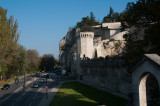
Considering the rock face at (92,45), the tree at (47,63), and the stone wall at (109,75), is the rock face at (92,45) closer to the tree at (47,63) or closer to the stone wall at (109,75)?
the stone wall at (109,75)

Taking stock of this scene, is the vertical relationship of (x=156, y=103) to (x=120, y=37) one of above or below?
below

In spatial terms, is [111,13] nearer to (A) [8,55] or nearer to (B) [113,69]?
(A) [8,55]

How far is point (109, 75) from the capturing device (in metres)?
33.6

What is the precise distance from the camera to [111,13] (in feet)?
416

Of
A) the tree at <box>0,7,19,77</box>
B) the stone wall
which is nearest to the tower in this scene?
the stone wall

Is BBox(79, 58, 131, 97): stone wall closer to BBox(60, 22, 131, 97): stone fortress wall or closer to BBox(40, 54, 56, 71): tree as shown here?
BBox(60, 22, 131, 97): stone fortress wall

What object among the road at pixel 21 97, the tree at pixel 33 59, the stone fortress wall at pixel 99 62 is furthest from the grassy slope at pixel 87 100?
the tree at pixel 33 59

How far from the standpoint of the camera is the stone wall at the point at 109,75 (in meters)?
27.5

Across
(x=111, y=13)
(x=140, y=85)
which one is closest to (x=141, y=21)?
(x=140, y=85)

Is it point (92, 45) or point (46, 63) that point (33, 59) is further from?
point (92, 45)

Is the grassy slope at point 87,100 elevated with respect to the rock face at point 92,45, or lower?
lower

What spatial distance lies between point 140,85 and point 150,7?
6.87 metres

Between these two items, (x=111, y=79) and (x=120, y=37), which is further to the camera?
(x=120, y=37)

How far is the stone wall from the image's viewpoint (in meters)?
27.5
